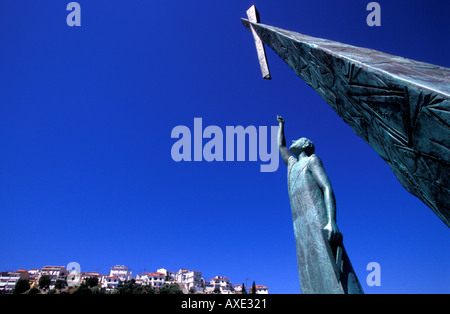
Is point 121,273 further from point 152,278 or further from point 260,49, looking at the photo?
point 260,49

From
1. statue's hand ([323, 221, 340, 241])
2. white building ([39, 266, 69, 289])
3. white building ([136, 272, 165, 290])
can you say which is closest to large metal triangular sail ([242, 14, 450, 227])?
statue's hand ([323, 221, 340, 241])

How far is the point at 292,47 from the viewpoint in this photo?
17.6ft

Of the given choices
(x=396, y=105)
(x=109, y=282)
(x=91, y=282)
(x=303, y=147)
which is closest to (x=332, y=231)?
(x=303, y=147)

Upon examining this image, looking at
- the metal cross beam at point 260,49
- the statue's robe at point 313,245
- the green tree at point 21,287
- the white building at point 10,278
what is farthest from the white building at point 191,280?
the statue's robe at point 313,245

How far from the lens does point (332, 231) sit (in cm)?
291

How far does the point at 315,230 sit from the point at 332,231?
0.29 metres

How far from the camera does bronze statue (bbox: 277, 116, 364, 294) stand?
111 inches

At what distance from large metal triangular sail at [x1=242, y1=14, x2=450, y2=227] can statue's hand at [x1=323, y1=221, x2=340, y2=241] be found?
4.29 feet

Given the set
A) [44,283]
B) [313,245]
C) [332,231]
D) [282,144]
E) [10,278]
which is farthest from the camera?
[10,278]

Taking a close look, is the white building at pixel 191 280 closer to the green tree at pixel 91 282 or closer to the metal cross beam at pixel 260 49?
the green tree at pixel 91 282

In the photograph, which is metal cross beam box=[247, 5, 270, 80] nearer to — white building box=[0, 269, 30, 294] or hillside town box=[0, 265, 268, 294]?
hillside town box=[0, 265, 268, 294]
